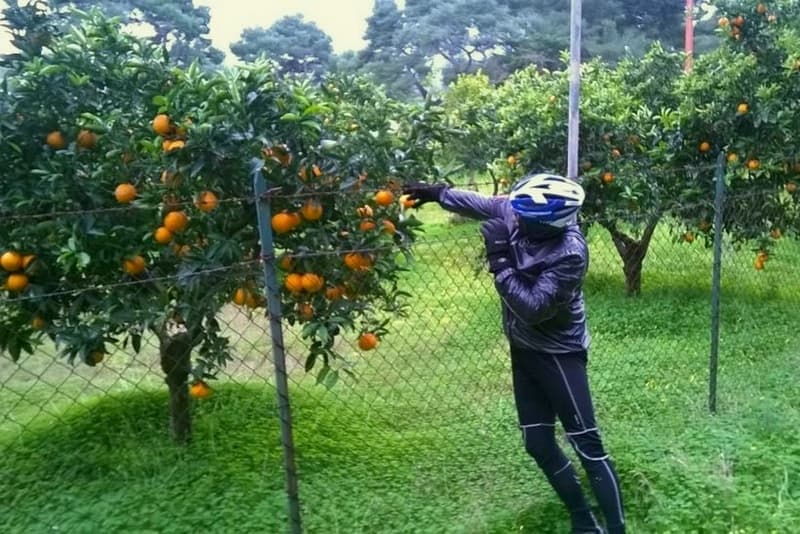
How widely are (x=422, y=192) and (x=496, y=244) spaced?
0.54 metres

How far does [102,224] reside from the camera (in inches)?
129

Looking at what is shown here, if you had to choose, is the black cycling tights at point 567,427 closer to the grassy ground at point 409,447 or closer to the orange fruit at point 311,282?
the grassy ground at point 409,447

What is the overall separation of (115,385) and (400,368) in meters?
1.93

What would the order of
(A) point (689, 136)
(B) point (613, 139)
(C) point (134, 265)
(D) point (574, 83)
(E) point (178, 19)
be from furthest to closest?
(E) point (178, 19), (B) point (613, 139), (A) point (689, 136), (D) point (574, 83), (C) point (134, 265)

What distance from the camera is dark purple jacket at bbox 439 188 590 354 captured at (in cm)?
277

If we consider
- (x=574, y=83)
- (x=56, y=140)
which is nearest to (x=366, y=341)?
(x=56, y=140)

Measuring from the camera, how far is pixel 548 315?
9.17 ft

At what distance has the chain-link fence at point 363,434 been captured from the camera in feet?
11.3

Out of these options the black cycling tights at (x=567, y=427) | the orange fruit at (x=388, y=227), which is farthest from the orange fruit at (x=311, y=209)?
the black cycling tights at (x=567, y=427)

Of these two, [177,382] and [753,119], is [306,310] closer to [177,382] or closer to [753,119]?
[177,382]

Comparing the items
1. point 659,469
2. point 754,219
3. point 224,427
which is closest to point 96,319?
point 224,427

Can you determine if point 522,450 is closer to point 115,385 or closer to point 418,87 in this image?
point 115,385

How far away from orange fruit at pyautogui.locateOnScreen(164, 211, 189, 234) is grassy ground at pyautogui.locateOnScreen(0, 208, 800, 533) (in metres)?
1.12

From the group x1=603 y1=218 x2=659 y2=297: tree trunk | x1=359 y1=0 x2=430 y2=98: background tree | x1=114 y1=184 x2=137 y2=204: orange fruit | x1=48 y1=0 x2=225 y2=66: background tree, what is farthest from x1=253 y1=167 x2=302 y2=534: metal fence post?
x1=359 y1=0 x2=430 y2=98: background tree
